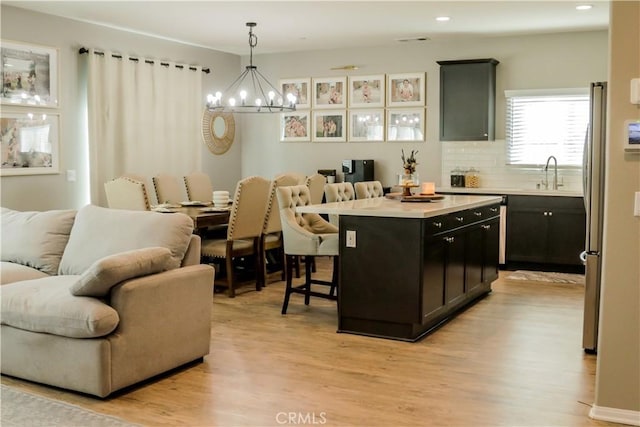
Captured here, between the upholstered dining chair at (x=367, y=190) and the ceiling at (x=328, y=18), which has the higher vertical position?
the ceiling at (x=328, y=18)

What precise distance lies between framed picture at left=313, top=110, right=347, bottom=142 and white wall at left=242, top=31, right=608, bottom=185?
12 centimetres

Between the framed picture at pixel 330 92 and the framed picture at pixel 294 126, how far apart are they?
27 centimetres

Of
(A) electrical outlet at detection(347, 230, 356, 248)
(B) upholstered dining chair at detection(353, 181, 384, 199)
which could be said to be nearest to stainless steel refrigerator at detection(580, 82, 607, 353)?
(A) electrical outlet at detection(347, 230, 356, 248)

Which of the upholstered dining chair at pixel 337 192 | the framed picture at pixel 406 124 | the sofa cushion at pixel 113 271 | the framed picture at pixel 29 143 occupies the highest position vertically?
the framed picture at pixel 406 124

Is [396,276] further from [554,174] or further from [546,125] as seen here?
[546,125]

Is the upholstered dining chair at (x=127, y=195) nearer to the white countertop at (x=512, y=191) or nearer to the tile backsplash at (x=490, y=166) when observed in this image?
the white countertop at (x=512, y=191)

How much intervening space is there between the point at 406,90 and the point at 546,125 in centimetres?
180

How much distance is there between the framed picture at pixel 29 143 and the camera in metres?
6.57

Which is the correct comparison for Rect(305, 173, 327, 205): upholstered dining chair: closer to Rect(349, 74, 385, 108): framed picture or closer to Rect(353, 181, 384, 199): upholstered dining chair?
Rect(353, 181, 384, 199): upholstered dining chair

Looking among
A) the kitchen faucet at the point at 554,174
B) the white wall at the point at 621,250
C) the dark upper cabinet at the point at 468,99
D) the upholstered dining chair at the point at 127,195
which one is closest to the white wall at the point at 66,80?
the upholstered dining chair at the point at 127,195

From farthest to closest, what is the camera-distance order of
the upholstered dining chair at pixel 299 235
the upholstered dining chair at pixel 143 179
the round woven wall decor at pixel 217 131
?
the round woven wall decor at pixel 217 131, the upholstered dining chair at pixel 143 179, the upholstered dining chair at pixel 299 235

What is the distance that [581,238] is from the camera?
24.9ft

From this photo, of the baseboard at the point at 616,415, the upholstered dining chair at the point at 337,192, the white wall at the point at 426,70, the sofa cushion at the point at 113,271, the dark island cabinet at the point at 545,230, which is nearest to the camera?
the baseboard at the point at 616,415

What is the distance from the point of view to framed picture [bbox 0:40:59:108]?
6543 mm
